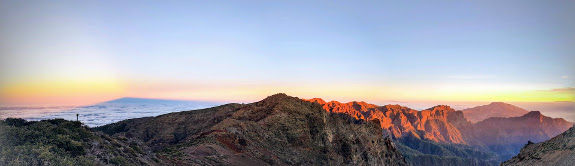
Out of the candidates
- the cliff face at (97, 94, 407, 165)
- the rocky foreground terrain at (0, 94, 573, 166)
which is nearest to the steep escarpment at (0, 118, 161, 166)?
the rocky foreground terrain at (0, 94, 573, 166)

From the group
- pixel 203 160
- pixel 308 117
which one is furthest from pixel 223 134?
pixel 308 117

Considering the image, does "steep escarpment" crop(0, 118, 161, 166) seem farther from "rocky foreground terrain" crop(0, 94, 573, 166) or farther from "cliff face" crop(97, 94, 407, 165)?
"cliff face" crop(97, 94, 407, 165)

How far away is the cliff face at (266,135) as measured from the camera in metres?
42.1

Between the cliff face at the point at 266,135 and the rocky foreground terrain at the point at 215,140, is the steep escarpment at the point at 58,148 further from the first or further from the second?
the cliff face at the point at 266,135

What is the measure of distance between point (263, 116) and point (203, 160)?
106 feet

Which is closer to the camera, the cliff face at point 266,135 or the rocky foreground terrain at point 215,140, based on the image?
the rocky foreground terrain at point 215,140

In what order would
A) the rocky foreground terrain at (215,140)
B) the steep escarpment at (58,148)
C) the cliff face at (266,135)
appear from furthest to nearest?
the cliff face at (266,135), the rocky foreground terrain at (215,140), the steep escarpment at (58,148)

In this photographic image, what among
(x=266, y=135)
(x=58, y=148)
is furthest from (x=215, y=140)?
(x=58, y=148)

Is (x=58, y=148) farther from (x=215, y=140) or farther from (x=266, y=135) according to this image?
(x=266, y=135)

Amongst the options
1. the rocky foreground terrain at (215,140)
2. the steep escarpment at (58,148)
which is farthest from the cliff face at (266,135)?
the steep escarpment at (58,148)

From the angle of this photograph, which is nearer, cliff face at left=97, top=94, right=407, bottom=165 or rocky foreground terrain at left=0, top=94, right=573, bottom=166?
rocky foreground terrain at left=0, top=94, right=573, bottom=166

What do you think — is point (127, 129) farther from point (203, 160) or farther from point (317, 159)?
point (203, 160)

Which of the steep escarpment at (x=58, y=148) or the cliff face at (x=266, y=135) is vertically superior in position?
the steep escarpment at (x=58, y=148)

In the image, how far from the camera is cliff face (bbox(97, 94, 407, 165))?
138ft
